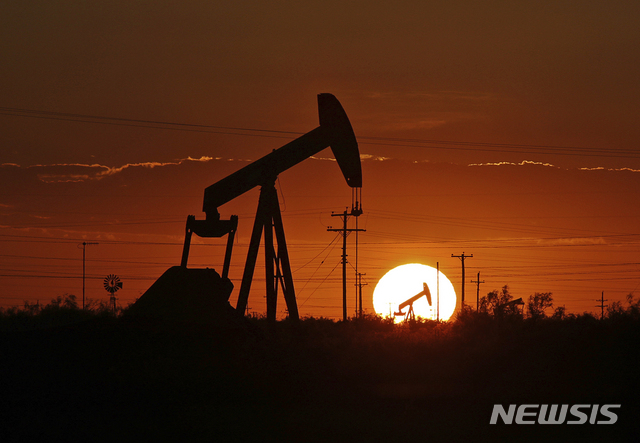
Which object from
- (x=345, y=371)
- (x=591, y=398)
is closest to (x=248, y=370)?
(x=345, y=371)

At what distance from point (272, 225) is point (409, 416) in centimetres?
689

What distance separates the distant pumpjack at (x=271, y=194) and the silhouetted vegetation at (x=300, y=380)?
131 cm

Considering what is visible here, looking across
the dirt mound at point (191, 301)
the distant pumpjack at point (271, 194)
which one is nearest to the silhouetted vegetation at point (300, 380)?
the dirt mound at point (191, 301)

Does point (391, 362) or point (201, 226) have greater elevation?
point (201, 226)

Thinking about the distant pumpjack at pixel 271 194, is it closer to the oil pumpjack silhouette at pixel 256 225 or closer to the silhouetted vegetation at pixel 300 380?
the oil pumpjack silhouette at pixel 256 225

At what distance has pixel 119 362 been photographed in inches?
504

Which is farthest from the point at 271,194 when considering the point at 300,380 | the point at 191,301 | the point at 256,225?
the point at 300,380

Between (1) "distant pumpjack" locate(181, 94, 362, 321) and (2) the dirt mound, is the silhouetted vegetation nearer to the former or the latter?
(2) the dirt mound

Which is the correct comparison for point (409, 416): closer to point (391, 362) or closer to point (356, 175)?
point (391, 362)

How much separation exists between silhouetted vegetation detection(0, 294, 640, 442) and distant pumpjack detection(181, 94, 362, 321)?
4.29 feet

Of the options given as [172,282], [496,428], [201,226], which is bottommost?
[496,428]

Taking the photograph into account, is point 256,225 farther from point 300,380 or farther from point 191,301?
point 300,380

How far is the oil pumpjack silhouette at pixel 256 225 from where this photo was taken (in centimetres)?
1480

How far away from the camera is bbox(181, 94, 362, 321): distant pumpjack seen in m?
15.3
